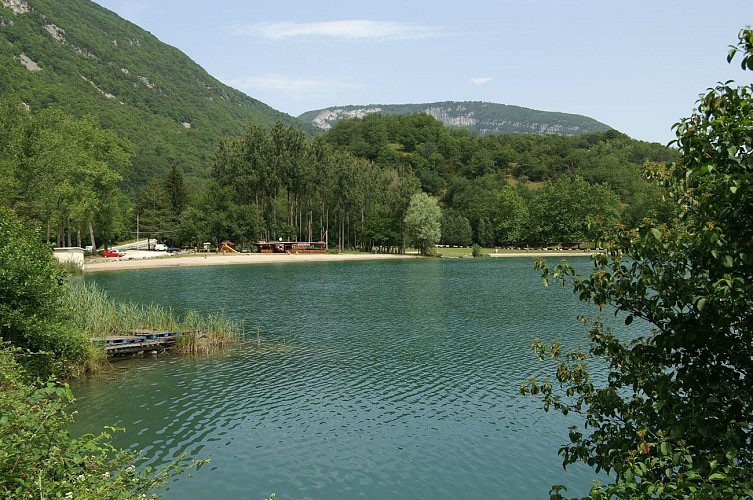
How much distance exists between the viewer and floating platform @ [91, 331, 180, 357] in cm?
2709

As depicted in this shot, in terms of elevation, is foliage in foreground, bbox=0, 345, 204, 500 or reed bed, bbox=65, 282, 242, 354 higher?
foliage in foreground, bbox=0, 345, 204, 500

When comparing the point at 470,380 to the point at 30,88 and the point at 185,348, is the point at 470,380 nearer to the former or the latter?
the point at 185,348

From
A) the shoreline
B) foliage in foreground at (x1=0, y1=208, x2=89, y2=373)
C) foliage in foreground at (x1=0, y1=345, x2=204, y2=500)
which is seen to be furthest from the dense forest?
foliage in foreground at (x1=0, y1=345, x2=204, y2=500)

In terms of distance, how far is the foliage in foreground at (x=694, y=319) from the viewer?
18.4ft

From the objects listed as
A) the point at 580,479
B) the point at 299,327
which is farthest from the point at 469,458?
the point at 299,327

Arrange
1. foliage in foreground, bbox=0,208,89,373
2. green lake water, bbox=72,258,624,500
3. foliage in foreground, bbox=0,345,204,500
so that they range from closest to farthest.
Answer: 1. foliage in foreground, bbox=0,345,204,500
2. green lake water, bbox=72,258,624,500
3. foliage in foreground, bbox=0,208,89,373

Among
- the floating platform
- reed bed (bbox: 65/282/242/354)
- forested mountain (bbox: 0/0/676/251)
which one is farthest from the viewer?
forested mountain (bbox: 0/0/676/251)

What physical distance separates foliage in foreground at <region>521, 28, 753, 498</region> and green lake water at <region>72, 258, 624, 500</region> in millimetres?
8068

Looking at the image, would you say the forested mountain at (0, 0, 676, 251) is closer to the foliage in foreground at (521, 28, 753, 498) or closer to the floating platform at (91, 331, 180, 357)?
the floating platform at (91, 331, 180, 357)

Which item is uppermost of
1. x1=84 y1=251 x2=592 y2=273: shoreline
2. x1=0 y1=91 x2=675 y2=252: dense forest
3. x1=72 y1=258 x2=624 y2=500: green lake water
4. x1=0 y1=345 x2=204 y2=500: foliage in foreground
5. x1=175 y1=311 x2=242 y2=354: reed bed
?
x1=0 y1=91 x2=675 y2=252: dense forest

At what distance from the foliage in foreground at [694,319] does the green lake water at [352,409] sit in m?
8.07

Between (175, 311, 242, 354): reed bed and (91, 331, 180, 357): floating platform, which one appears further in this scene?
(175, 311, 242, 354): reed bed

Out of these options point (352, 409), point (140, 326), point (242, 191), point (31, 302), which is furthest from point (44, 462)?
point (242, 191)

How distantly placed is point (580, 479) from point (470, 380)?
998cm
